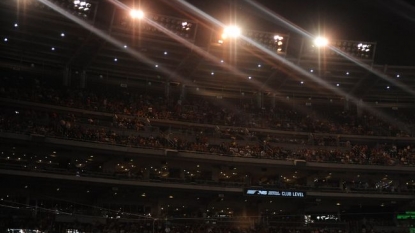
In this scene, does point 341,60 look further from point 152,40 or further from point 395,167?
point 152,40

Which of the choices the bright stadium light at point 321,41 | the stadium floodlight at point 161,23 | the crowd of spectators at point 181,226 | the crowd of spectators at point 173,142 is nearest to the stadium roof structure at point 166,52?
the stadium floodlight at point 161,23

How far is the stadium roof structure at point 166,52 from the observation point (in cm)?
3703

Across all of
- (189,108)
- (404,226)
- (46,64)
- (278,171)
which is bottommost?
(404,226)

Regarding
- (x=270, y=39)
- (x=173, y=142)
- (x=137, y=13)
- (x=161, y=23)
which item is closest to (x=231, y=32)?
(x=270, y=39)

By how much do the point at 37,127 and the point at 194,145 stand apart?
12.4 m

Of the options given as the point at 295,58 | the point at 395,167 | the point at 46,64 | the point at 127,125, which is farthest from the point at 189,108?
the point at 395,167

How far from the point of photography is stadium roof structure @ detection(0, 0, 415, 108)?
37031mm

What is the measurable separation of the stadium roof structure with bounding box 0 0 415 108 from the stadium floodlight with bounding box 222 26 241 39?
22.4 inches

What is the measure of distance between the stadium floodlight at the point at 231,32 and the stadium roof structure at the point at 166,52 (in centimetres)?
57

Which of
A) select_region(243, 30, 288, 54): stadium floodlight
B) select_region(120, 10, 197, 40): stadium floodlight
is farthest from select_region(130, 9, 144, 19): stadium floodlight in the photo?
select_region(243, 30, 288, 54): stadium floodlight

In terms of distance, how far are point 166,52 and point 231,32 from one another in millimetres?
6817

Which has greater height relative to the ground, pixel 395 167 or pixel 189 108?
pixel 189 108

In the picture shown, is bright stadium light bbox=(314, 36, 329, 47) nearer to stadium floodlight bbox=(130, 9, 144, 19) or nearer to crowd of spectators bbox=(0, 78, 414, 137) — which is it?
crowd of spectators bbox=(0, 78, 414, 137)

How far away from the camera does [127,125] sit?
39.5 m
